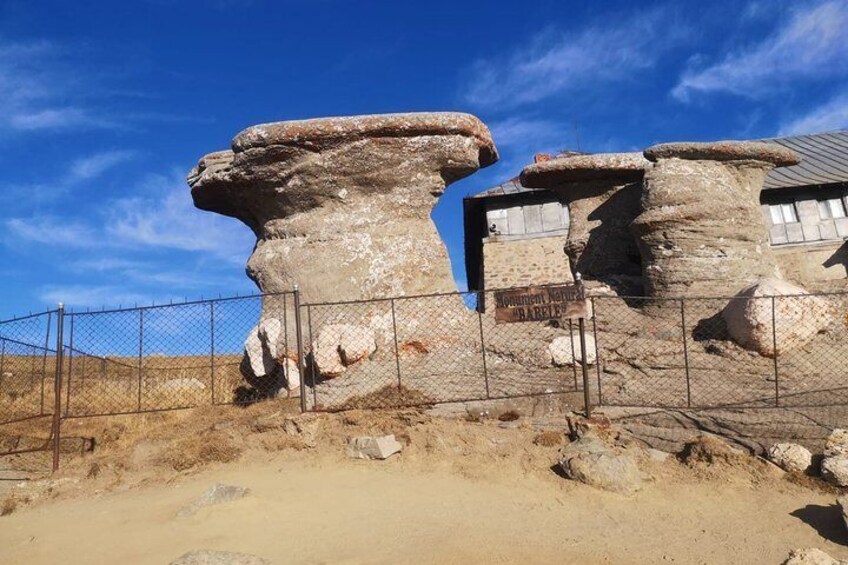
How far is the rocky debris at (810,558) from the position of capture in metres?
3.60

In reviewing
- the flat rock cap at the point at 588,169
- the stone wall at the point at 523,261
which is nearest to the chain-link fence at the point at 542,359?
the flat rock cap at the point at 588,169

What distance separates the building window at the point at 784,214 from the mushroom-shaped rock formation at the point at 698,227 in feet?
32.2

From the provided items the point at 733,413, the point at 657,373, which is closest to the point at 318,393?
the point at 657,373

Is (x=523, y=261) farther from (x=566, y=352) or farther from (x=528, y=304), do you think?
(x=566, y=352)

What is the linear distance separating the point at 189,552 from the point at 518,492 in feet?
7.21

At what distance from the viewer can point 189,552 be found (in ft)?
11.9

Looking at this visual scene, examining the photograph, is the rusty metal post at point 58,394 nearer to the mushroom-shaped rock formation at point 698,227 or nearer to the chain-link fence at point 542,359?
the chain-link fence at point 542,359

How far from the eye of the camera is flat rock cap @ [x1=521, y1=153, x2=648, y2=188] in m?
9.19

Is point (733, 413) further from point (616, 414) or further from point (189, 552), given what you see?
point (189, 552)

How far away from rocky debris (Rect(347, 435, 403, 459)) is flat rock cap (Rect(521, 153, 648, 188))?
17.8 feet

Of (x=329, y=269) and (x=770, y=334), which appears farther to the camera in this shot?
(x=329, y=269)

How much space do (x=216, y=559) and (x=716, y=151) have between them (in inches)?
296

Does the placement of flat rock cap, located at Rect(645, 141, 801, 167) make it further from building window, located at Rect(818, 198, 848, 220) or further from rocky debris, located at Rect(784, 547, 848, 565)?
building window, located at Rect(818, 198, 848, 220)

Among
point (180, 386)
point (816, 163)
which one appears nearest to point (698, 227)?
point (180, 386)
